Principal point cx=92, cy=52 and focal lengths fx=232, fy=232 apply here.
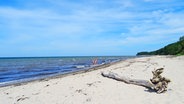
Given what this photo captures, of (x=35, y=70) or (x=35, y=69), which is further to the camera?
(x=35, y=69)

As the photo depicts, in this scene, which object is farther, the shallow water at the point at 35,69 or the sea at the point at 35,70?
the shallow water at the point at 35,69

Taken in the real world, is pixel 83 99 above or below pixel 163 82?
below

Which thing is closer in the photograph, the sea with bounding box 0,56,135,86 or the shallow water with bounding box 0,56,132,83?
the sea with bounding box 0,56,135,86

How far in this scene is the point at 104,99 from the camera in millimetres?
8586

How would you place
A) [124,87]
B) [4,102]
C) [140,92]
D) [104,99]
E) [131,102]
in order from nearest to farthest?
[131,102] → [104,99] → [140,92] → [4,102] → [124,87]

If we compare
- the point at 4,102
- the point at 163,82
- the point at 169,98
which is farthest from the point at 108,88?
the point at 4,102

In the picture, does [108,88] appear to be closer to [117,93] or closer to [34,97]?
[117,93]

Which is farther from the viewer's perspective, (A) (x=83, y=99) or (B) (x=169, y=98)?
(A) (x=83, y=99)

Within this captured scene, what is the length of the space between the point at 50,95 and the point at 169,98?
498 cm

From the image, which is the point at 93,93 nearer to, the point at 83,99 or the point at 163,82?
the point at 83,99

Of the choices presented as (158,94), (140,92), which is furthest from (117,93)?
(158,94)

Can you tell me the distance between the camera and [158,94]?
8.67 metres

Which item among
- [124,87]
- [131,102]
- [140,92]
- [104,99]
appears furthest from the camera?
[124,87]

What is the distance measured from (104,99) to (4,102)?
A: 432 centimetres
